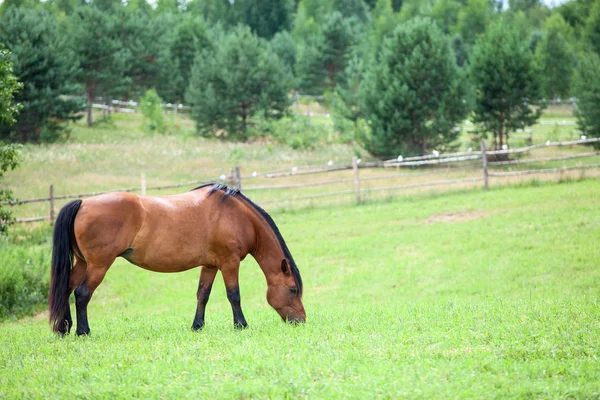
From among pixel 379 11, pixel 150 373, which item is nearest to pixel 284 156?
pixel 150 373

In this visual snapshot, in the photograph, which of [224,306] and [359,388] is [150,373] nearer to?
[359,388]

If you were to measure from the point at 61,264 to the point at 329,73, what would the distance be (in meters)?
54.1

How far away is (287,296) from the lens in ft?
27.3

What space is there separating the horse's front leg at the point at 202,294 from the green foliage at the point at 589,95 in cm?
2697

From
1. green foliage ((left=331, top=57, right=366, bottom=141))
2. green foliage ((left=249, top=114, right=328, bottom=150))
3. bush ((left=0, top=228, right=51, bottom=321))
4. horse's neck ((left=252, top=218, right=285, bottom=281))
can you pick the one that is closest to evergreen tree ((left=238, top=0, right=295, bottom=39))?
green foliage ((left=249, top=114, right=328, bottom=150))

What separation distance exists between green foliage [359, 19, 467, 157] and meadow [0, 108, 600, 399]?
8.77 meters

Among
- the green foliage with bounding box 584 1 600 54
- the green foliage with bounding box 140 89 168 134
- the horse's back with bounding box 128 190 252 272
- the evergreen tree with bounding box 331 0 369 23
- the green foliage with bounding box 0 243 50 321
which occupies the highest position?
the evergreen tree with bounding box 331 0 369 23

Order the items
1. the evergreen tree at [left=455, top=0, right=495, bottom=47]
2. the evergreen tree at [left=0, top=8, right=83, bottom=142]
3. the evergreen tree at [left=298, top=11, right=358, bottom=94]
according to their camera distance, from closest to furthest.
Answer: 1. the evergreen tree at [left=0, top=8, right=83, bottom=142]
2. the evergreen tree at [left=298, top=11, right=358, bottom=94]
3. the evergreen tree at [left=455, top=0, right=495, bottom=47]

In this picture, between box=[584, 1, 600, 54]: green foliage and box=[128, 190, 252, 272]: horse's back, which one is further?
box=[584, 1, 600, 54]: green foliage

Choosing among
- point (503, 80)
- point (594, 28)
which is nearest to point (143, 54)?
point (503, 80)

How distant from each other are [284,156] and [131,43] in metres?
22.9

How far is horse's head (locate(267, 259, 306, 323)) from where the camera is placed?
27.3ft

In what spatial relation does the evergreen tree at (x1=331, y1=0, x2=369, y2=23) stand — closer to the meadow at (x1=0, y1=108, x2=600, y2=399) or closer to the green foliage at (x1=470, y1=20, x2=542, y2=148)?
the green foliage at (x1=470, y1=20, x2=542, y2=148)

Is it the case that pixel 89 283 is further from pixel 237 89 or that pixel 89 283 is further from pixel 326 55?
pixel 326 55
